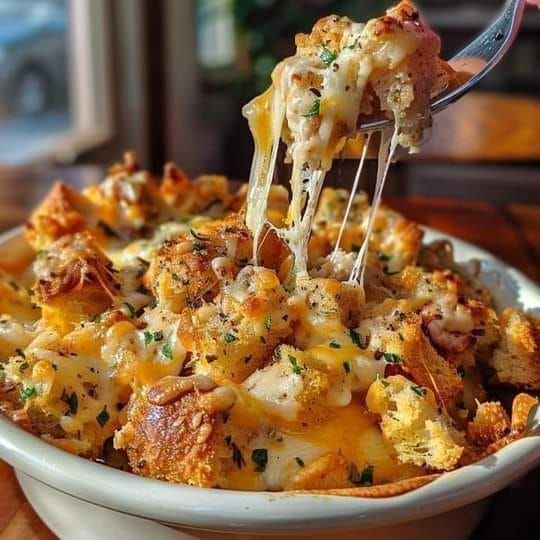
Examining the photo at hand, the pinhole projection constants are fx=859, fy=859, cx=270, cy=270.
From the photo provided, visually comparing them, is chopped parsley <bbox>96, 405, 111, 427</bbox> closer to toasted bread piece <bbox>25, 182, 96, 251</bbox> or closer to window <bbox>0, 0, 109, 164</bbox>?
toasted bread piece <bbox>25, 182, 96, 251</bbox>

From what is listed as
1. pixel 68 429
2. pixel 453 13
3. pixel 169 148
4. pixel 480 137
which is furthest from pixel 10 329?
pixel 453 13

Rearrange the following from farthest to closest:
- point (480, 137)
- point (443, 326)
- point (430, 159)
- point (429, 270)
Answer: point (480, 137) < point (430, 159) < point (429, 270) < point (443, 326)

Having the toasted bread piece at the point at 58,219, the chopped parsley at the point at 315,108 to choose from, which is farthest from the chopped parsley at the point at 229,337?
the toasted bread piece at the point at 58,219

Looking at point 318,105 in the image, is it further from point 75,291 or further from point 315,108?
point 75,291

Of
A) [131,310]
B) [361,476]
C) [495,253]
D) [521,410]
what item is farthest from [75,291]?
[495,253]

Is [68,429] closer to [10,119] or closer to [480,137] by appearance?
[480,137]

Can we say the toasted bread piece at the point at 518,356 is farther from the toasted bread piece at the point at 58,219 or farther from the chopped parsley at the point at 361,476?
the toasted bread piece at the point at 58,219

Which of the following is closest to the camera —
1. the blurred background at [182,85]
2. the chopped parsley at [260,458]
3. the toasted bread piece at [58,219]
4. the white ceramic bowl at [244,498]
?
the white ceramic bowl at [244,498]
